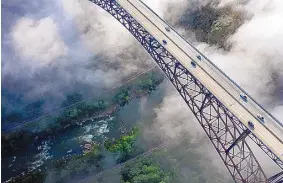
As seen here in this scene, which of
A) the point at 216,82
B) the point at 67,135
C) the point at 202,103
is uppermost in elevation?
the point at 67,135

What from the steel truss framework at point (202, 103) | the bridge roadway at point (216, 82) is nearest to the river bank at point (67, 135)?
the steel truss framework at point (202, 103)

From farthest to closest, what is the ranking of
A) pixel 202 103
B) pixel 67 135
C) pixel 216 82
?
pixel 67 135
pixel 216 82
pixel 202 103

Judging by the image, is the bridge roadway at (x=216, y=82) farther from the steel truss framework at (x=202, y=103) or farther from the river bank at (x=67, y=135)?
the river bank at (x=67, y=135)

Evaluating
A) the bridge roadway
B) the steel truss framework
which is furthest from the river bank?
the bridge roadway

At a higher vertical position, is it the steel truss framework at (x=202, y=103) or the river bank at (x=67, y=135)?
the river bank at (x=67, y=135)

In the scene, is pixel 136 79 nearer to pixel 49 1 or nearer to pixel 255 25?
pixel 255 25

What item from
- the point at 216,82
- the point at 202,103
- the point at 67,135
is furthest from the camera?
the point at 67,135

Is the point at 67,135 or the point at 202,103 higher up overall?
the point at 67,135

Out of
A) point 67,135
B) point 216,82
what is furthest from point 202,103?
point 67,135

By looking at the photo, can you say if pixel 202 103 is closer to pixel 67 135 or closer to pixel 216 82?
pixel 216 82
